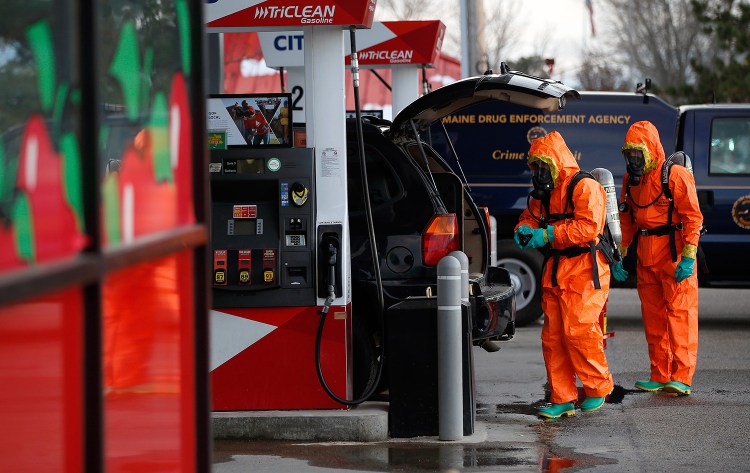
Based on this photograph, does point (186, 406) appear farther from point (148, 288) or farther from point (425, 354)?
point (425, 354)

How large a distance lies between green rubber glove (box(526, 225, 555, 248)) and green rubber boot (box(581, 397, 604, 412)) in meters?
1.07

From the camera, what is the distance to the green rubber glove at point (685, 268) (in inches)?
327

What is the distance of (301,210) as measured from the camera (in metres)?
6.96

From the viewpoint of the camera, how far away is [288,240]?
6988 millimetres

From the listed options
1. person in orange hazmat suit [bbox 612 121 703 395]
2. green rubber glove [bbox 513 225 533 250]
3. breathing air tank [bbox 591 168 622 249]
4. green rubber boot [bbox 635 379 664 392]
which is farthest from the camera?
green rubber boot [bbox 635 379 664 392]

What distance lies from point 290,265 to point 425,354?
913mm

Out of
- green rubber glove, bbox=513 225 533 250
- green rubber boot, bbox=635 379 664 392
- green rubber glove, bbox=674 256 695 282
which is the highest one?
green rubber glove, bbox=513 225 533 250

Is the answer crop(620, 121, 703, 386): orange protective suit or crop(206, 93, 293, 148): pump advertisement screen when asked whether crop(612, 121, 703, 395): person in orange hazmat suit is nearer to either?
crop(620, 121, 703, 386): orange protective suit

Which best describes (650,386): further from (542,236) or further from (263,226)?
(263,226)

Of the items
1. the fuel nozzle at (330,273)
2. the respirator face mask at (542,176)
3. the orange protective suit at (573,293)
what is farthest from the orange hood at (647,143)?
the fuel nozzle at (330,273)

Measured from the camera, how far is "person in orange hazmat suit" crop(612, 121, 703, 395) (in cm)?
840

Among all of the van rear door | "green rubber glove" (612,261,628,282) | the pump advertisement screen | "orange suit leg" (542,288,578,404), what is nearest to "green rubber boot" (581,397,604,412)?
"orange suit leg" (542,288,578,404)

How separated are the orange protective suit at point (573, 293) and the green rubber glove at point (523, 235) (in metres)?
0.13

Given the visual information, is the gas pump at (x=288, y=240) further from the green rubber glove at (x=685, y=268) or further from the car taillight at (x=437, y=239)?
the green rubber glove at (x=685, y=268)
